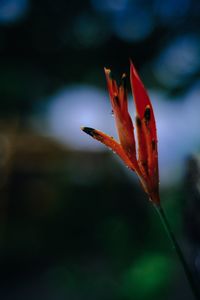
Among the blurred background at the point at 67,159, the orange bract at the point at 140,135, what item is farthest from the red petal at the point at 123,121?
the blurred background at the point at 67,159

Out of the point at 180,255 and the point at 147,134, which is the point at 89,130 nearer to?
the point at 147,134

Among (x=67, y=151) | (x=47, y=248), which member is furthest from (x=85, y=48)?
(x=47, y=248)

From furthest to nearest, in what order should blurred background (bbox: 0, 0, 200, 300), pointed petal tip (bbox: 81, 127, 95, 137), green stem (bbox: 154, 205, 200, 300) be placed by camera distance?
blurred background (bbox: 0, 0, 200, 300)
pointed petal tip (bbox: 81, 127, 95, 137)
green stem (bbox: 154, 205, 200, 300)

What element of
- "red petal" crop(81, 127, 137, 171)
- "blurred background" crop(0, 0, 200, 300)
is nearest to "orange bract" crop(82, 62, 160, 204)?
"red petal" crop(81, 127, 137, 171)

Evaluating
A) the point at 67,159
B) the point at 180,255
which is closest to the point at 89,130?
the point at 180,255

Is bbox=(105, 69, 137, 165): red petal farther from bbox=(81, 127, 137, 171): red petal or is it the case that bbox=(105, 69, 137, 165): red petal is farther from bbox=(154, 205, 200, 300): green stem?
bbox=(154, 205, 200, 300): green stem

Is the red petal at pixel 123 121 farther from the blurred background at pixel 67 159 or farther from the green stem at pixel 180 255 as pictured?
A: the blurred background at pixel 67 159

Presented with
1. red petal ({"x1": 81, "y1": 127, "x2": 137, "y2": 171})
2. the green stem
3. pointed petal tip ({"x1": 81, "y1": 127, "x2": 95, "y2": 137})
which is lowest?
the green stem

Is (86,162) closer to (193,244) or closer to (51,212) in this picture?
(51,212)

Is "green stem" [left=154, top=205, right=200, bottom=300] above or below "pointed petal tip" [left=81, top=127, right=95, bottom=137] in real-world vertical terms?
below
